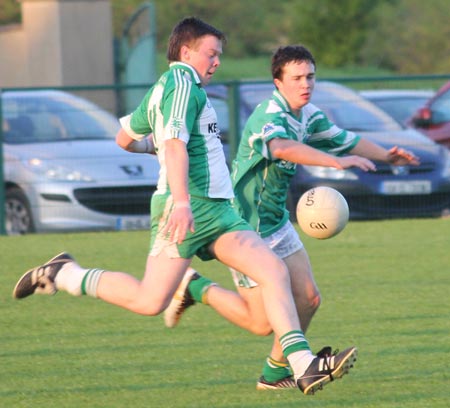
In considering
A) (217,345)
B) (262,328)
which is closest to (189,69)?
(262,328)

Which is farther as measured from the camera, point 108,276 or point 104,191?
point 104,191

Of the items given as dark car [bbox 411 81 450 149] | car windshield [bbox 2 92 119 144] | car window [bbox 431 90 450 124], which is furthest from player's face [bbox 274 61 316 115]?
car window [bbox 431 90 450 124]

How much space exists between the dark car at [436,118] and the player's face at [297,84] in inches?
374

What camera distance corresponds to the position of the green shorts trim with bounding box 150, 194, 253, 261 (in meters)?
6.12

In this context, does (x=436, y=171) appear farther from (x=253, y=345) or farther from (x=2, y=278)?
(x=253, y=345)

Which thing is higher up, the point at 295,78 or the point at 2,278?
the point at 295,78

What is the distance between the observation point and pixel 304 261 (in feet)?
21.5

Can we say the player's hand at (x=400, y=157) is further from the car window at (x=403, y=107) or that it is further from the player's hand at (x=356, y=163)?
the car window at (x=403, y=107)

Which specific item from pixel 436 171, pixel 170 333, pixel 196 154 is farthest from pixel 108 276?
pixel 436 171

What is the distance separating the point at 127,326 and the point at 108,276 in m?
2.26

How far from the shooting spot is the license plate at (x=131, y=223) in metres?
14.4

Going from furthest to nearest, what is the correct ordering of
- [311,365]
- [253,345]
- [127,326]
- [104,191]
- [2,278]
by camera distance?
[104,191] < [2,278] < [127,326] < [253,345] < [311,365]

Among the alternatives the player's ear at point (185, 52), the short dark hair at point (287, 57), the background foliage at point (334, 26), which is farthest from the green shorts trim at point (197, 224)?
the background foliage at point (334, 26)

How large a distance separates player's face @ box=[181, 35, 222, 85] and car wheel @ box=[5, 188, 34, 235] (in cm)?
857
